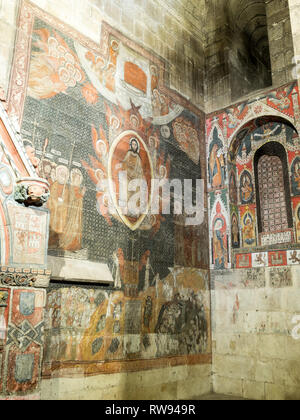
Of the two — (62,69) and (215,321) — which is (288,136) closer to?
(215,321)

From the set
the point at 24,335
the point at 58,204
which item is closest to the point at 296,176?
the point at 58,204

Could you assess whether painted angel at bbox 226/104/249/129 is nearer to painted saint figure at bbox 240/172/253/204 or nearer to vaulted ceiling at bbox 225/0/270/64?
painted saint figure at bbox 240/172/253/204

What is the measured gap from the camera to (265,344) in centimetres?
816

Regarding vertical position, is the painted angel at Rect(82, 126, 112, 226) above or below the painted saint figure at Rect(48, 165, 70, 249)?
above

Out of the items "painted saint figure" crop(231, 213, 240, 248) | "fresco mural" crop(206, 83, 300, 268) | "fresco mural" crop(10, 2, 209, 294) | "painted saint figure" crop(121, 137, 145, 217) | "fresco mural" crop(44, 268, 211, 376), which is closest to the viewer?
"fresco mural" crop(44, 268, 211, 376)

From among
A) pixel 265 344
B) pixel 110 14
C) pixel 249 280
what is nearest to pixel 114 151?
pixel 110 14

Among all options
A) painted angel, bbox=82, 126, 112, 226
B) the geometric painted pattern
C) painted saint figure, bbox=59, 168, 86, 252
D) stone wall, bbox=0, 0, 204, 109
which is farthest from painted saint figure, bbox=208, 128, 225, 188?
the geometric painted pattern

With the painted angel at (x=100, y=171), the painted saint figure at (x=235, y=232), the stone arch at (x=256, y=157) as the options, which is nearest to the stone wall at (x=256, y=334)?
the painted saint figure at (x=235, y=232)

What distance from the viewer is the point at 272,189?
916 centimetres

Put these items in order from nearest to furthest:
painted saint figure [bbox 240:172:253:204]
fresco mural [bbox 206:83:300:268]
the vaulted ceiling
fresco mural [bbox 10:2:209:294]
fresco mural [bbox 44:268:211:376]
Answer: fresco mural [bbox 44:268:211:376] → fresco mural [bbox 10:2:209:294] → fresco mural [bbox 206:83:300:268] → painted saint figure [bbox 240:172:253:204] → the vaulted ceiling

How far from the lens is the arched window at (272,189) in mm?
8812

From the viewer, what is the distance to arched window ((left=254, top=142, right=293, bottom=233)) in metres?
8.81

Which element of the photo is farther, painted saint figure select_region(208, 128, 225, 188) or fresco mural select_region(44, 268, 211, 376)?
painted saint figure select_region(208, 128, 225, 188)

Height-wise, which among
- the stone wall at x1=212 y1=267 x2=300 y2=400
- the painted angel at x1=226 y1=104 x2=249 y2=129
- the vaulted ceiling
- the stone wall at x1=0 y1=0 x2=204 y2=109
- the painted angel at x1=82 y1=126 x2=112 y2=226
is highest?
the vaulted ceiling
